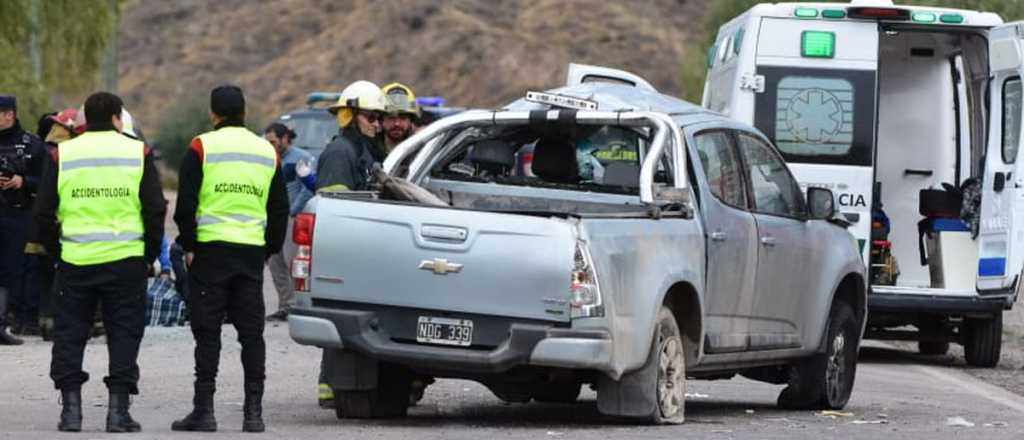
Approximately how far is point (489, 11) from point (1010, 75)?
207 feet

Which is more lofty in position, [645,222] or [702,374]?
[645,222]

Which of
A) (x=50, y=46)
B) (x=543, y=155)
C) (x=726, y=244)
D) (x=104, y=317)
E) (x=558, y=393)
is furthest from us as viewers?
(x=50, y=46)

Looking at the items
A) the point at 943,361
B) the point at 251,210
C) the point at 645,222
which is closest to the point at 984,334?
the point at 943,361

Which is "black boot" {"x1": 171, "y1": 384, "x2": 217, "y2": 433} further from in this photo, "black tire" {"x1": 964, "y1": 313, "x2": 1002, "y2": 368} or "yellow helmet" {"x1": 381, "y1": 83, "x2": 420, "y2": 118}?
"black tire" {"x1": 964, "y1": 313, "x2": 1002, "y2": 368}

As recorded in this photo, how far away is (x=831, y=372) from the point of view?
523 inches

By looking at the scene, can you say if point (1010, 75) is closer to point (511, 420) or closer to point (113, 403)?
point (511, 420)

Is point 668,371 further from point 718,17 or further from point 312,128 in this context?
point 718,17

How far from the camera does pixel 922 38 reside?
60.9 ft

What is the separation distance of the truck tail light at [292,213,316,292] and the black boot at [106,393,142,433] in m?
1.02

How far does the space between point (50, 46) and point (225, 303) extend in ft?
86.5

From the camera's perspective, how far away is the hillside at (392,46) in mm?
74625

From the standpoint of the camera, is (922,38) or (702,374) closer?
(702,374)

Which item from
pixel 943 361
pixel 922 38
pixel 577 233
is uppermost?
pixel 922 38

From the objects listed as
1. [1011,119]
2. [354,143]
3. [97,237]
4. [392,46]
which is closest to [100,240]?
[97,237]
